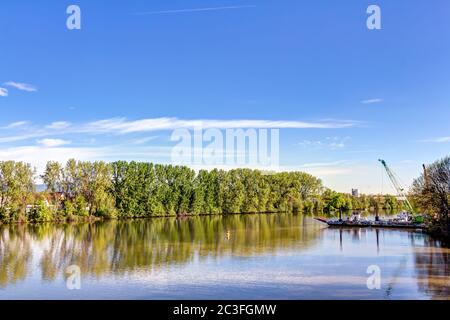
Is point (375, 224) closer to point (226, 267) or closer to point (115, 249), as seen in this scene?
point (115, 249)

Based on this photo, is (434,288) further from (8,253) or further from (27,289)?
(8,253)

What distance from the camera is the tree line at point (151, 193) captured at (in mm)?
70625

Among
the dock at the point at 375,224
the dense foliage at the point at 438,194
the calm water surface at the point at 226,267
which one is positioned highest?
the dense foliage at the point at 438,194

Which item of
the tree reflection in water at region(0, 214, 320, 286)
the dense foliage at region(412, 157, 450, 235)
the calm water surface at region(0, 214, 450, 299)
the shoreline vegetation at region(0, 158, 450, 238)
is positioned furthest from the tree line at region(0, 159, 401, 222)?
the dense foliage at region(412, 157, 450, 235)

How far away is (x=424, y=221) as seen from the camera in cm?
5103

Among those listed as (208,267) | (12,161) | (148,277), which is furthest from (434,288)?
(12,161)

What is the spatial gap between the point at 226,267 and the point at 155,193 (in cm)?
6091

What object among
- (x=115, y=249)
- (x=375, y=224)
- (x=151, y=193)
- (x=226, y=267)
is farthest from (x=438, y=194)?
(x=151, y=193)

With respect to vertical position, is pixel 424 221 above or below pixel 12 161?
below

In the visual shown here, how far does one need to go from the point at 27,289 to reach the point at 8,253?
1448 cm

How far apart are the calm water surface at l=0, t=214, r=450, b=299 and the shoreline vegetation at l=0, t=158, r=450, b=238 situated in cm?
1532

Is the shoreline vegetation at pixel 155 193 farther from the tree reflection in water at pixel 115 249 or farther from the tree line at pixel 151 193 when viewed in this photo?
the tree reflection in water at pixel 115 249

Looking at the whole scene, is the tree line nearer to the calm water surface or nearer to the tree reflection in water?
the tree reflection in water

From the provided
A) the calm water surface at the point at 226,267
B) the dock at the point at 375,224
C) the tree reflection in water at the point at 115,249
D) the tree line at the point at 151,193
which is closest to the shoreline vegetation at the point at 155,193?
the tree line at the point at 151,193
